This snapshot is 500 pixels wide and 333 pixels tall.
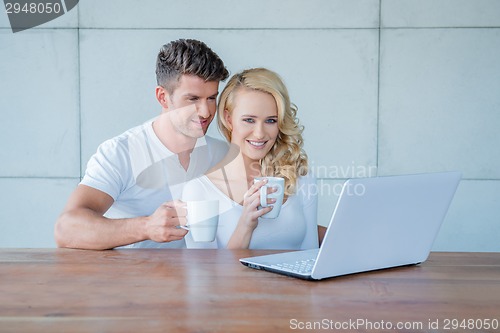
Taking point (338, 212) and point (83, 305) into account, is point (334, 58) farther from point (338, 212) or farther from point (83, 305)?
point (83, 305)

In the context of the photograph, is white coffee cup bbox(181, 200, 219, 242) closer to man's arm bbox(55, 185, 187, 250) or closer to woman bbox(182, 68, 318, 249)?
man's arm bbox(55, 185, 187, 250)

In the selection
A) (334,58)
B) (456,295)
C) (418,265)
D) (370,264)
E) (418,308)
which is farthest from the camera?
(334,58)

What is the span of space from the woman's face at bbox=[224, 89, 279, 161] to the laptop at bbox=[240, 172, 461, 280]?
827 millimetres

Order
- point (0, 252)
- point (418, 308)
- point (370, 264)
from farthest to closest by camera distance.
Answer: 1. point (0, 252)
2. point (370, 264)
3. point (418, 308)

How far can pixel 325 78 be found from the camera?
11.2 feet

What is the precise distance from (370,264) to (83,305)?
687 mm

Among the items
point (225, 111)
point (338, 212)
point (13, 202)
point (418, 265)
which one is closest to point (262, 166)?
point (225, 111)

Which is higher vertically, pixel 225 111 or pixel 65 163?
pixel 225 111

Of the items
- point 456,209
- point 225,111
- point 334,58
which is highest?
point 334,58

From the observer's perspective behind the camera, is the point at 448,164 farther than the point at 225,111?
Yes

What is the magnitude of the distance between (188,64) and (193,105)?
0.58 feet

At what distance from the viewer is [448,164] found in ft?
11.2

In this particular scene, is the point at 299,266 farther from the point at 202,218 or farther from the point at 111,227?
the point at 111,227

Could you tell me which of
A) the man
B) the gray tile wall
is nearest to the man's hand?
the man
